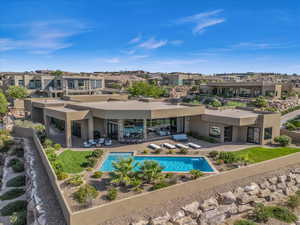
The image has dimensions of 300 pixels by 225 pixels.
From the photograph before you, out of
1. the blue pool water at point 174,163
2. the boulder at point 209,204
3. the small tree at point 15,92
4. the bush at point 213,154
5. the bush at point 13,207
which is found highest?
the small tree at point 15,92

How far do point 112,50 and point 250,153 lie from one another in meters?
39.8

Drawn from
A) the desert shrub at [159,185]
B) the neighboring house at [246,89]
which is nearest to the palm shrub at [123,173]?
the desert shrub at [159,185]

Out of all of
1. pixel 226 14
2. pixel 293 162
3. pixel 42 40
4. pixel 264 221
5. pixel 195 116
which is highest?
pixel 226 14

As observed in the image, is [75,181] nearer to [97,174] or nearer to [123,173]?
[97,174]

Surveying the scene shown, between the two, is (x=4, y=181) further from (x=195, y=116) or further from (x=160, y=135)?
(x=195, y=116)

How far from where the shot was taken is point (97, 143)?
2083cm

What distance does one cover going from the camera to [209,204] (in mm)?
12711

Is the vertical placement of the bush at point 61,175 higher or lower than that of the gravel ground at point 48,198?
higher

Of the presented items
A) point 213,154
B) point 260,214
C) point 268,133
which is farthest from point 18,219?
point 268,133

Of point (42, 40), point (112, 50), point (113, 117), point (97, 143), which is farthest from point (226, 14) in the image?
point (112, 50)

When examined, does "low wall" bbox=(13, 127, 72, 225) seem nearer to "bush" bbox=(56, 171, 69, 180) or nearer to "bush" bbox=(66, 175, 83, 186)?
"bush" bbox=(56, 171, 69, 180)

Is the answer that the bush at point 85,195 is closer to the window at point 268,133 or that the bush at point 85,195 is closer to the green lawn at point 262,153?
the green lawn at point 262,153

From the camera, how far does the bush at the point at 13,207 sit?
1350 cm

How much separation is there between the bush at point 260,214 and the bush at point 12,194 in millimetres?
17099
